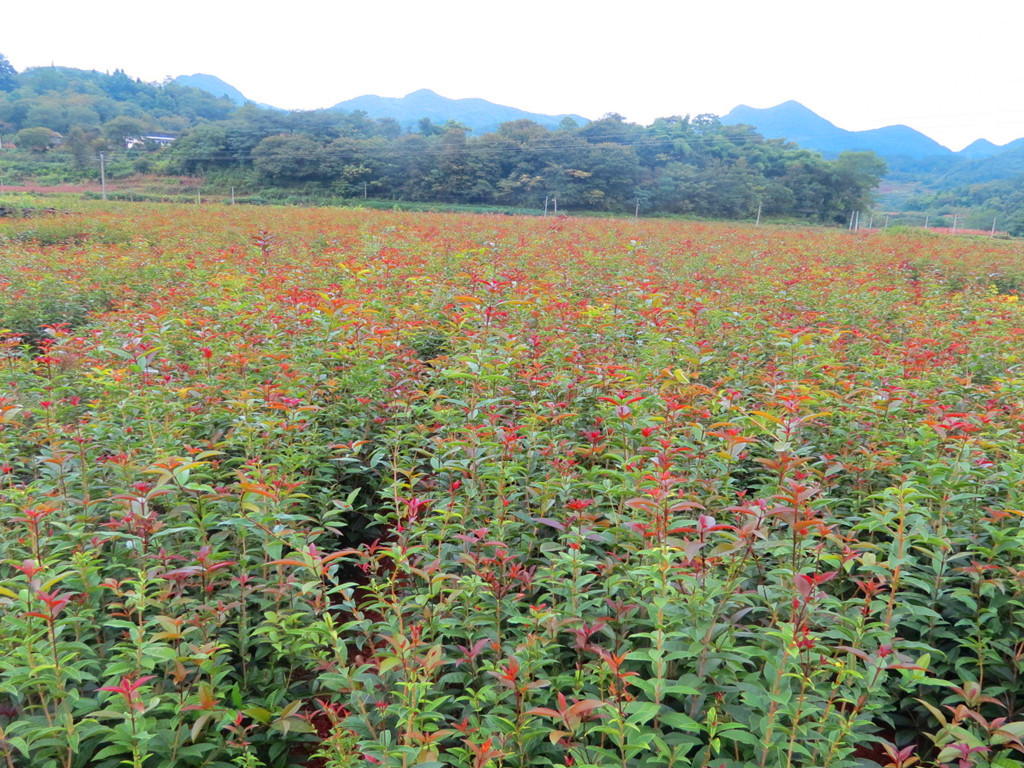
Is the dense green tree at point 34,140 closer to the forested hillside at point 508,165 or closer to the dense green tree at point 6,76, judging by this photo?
the forested hillside at point 508,165

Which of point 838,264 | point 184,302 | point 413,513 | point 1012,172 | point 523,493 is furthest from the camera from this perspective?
point 1012,172

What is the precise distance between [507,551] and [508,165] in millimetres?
38989

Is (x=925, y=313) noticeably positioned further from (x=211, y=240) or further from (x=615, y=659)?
(x=211, y=240)

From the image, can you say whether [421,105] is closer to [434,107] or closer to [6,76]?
[434,107]

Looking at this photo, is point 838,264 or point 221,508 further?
point 838,264

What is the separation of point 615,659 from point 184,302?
5.22 metres

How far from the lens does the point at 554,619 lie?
5.35 feet

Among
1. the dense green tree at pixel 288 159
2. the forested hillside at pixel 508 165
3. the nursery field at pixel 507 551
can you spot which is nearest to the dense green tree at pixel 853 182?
the forested hillside at pixel 508 165

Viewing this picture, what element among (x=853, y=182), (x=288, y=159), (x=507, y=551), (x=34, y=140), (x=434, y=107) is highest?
(x=434, y=107)

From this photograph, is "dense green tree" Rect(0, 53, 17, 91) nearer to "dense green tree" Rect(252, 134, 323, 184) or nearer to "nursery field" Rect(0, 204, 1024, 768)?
"dense green tree" Rect(252, 134, 323, 184)

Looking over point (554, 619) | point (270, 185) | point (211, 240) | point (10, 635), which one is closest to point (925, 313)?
point (554, 619)

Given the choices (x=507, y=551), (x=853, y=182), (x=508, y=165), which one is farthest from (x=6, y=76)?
(x=507, y=551)

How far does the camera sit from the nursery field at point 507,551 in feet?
4.82

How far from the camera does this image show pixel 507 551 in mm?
2107
